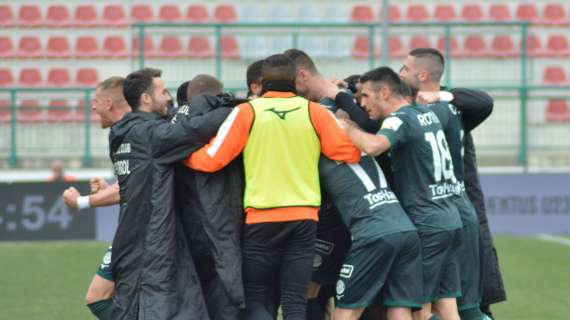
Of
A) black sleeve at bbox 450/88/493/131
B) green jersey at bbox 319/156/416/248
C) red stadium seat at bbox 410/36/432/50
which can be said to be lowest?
green jersey at bbox 319/156/416/248

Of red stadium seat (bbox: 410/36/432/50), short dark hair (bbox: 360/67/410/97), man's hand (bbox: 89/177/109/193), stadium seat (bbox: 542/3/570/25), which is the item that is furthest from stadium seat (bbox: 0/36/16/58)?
short dark hair (bbox: 360/67/410/97)

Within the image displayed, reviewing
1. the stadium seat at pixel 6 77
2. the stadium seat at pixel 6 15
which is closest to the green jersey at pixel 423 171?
the stadium seat at pixel 6 77

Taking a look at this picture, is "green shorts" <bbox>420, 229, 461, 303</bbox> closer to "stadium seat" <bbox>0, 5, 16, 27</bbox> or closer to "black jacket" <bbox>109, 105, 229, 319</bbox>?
"black jacket" <bbox>109, 105, 229, 319</bbox>

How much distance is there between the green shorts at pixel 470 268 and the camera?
7.41 m

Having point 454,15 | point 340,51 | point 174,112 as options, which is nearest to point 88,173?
point 340,51

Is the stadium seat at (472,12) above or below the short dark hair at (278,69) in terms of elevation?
above

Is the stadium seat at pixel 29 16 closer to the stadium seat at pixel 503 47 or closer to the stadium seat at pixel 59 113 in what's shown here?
the stadium seat at pixel 59 113

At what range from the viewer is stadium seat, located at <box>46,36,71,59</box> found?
834 inches

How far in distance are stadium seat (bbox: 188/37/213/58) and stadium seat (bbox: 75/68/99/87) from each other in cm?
340

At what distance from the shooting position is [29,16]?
21750 millimetres

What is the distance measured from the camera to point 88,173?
1730cm

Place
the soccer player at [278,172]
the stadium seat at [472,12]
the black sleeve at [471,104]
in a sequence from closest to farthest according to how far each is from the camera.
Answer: the soccer player at [278,172]
the black sleeve at [471,104]
the stadium seat at [472,12]

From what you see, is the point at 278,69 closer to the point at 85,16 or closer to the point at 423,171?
the point at 423,171

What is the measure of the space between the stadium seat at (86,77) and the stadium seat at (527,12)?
8248 mm
